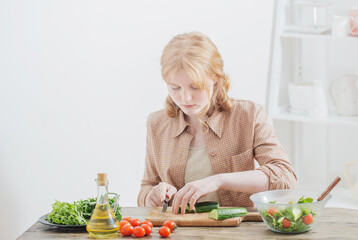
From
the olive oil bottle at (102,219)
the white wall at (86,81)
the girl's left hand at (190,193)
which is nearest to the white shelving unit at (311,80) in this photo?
the white wall at (86,81)

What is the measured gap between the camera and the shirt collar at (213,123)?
2.51 m

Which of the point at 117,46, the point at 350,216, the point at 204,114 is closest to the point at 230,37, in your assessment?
the point at 117,46

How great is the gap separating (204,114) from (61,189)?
1.37 m

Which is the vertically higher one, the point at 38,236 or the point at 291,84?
the point at 291,84

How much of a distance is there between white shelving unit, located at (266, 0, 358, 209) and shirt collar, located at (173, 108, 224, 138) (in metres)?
1.01

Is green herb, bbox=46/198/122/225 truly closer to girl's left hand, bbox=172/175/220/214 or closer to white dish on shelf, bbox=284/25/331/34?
girl's left hand, bbox=172/175/220/214

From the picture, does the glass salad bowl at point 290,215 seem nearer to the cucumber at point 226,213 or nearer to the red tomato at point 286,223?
the red tomato at point 286,223

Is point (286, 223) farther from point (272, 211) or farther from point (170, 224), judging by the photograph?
point (170, 224)

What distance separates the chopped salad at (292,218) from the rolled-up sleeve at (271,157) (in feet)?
1.31

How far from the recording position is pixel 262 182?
7.52 feet

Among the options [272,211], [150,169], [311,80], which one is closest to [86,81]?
[150,169]

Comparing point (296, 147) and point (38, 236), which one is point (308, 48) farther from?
point (38, 236)

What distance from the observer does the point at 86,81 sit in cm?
354

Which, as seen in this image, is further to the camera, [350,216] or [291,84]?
[291,84]
